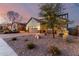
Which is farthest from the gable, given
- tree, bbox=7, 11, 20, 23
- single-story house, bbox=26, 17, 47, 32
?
tree, bbox=7, 11, 20, 23

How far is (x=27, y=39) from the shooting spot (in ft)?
5.52

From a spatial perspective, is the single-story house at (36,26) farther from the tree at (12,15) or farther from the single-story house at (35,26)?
the tree at (12,15)

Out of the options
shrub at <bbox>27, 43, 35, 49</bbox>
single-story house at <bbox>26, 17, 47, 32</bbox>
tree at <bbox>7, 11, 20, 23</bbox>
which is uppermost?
tree at <bbox>7, 11, 20, 23</bbox>

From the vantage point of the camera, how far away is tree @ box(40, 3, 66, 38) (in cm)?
169

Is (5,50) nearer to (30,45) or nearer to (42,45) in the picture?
(30,45)

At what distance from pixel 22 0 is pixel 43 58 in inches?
24.5

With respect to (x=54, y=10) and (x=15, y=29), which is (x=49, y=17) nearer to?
(x=54, y=10)

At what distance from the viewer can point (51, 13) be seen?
1697 millimetres

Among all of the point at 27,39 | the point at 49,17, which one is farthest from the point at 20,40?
the point at 49,17

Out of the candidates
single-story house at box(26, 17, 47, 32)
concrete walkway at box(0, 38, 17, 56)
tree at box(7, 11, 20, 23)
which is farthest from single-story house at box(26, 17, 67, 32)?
concrete walkway at box(0, 38, 17, 56)

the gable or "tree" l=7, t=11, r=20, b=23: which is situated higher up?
"tree" l=7, t=11, r=20, b=23

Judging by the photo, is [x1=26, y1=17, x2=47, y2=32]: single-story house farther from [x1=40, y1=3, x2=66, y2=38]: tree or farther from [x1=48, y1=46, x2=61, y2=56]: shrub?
[x1=48, y1=46, x2=61, y2=56]: shrub

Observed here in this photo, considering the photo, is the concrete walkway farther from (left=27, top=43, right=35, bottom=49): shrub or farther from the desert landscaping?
(left=27, top=43, right=35, bottom=49): shrub

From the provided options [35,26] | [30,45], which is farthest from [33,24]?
[30,45]
